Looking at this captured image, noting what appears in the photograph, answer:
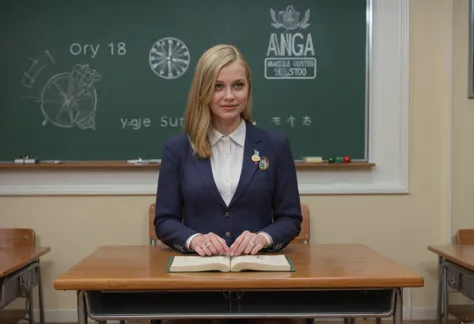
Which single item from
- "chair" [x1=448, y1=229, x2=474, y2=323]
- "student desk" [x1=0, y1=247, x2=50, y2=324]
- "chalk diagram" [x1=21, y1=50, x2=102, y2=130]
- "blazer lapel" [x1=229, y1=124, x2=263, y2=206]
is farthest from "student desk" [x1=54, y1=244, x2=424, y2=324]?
"chalk diagram" [x1=21, y1=50, x2=102, y2=130]

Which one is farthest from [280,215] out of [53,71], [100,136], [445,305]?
[53,71]

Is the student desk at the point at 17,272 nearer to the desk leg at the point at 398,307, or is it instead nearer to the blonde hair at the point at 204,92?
the blonde hair at the point at 204,92

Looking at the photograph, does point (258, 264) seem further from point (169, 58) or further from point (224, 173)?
point (169, 58)

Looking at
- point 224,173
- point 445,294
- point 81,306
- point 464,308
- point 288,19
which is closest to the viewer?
point 81,306

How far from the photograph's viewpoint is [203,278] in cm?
175

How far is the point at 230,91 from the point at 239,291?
752mm

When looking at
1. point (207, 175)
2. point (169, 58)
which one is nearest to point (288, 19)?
point (169, 58)

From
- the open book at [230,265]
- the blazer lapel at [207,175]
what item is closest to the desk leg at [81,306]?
the open book at [230,265]

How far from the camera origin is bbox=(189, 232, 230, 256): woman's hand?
2.02m

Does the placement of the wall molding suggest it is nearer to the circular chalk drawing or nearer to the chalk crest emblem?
the circular chalk drawing

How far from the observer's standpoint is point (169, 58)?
151 inches

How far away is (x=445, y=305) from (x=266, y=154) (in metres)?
1.61

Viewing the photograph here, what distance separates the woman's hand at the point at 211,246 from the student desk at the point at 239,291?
162 mm

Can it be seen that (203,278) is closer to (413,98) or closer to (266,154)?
(266,154)
